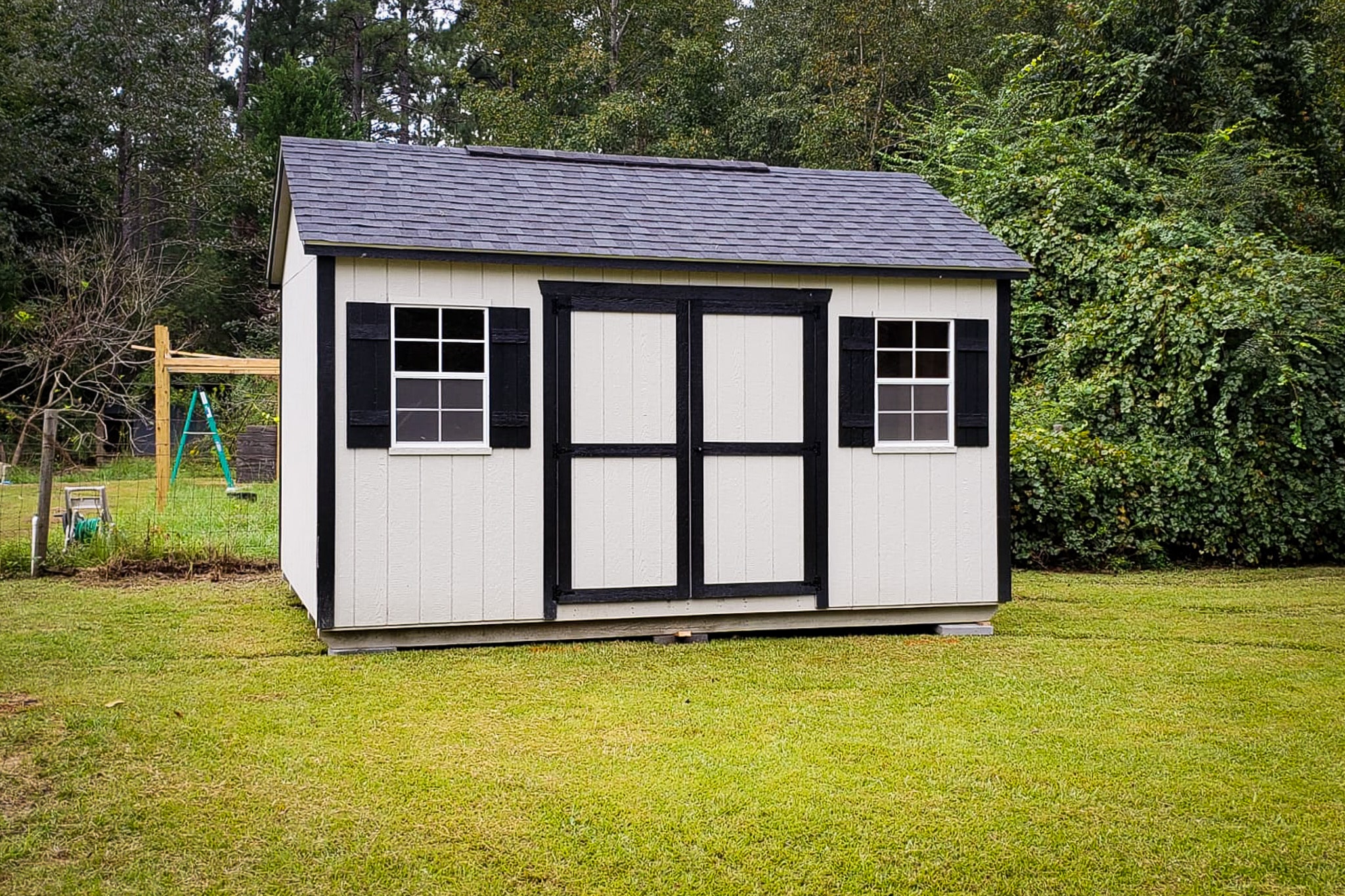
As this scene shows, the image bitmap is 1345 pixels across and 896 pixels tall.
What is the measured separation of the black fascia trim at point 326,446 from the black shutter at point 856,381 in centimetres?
339

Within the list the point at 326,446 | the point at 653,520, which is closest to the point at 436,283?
the point at 326,446

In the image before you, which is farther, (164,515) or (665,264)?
(164,515)

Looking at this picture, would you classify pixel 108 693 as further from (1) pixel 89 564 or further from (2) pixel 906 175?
(2) pixel 906 175

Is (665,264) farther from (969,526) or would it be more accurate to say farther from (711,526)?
(969,526)

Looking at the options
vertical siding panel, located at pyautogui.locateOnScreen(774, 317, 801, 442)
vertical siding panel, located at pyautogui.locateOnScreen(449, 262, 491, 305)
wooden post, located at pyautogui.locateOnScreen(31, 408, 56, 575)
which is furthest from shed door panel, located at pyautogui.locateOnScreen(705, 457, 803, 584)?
wooden post, located at pyautogui.locateOnScreen(31, 408, 56, 575)

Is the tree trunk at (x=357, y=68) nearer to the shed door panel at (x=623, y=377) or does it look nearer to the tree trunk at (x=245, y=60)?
the tree trunk at (x=245, y=60)

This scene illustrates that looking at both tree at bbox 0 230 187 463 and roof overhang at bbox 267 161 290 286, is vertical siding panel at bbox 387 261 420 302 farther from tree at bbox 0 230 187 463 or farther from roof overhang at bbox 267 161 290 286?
tree at bbox 0 230 187 463

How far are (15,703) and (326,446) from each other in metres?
2.21

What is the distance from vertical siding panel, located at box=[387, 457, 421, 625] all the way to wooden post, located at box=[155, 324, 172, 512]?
6.16m

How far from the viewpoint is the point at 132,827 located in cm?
448

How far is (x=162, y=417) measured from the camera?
1349 cm

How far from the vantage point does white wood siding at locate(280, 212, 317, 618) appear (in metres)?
7.87

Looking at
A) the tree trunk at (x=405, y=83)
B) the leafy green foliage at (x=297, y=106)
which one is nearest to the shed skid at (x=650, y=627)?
the leafy green foliage at (x=297, y=106)

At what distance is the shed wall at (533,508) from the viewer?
7641 mm
